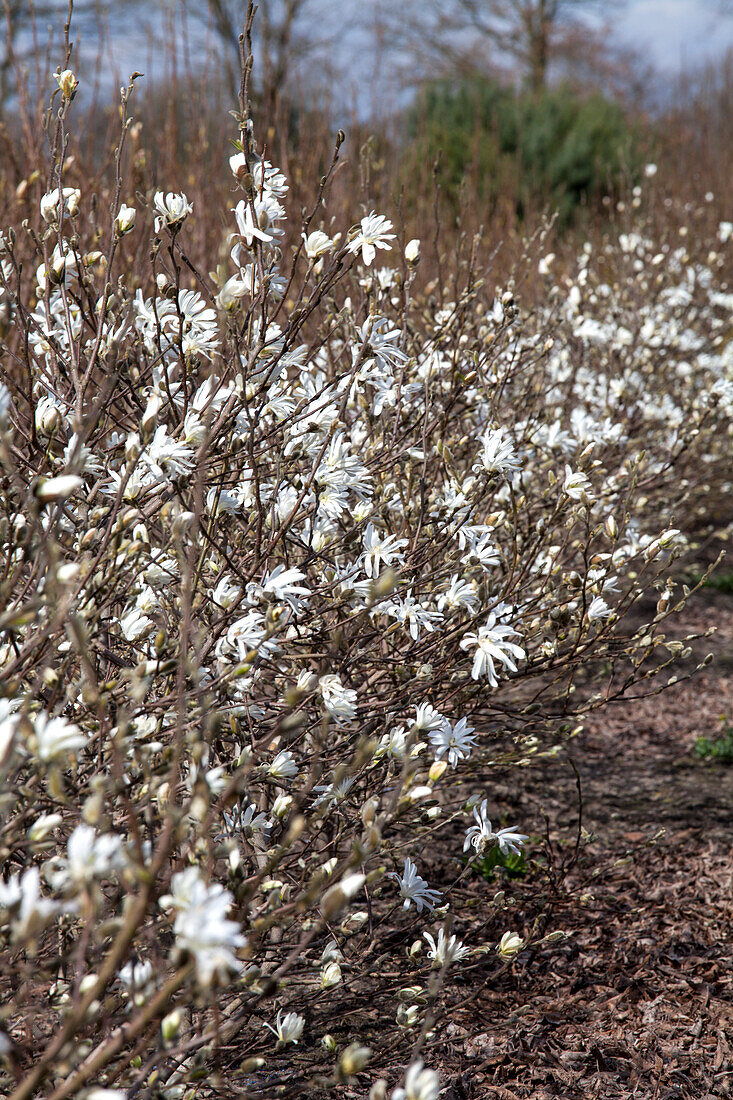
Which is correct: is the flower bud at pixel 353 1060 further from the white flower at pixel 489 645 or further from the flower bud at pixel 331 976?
the white flower at pixel 489 645

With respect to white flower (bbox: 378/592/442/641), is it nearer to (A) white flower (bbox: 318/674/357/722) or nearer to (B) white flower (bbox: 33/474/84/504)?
(A) white flower (bbox: 318/674/357/722)

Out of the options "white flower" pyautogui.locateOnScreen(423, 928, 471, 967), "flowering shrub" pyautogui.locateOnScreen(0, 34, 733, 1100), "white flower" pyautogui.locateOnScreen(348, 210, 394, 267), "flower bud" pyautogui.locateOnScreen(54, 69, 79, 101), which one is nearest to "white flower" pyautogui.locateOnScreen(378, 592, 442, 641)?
"flowering shrub" pyautogui.locateOnScreen(0, 34, 733, 1100)

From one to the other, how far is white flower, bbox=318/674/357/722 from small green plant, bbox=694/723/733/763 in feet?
8.45

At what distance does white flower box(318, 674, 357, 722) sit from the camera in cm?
154

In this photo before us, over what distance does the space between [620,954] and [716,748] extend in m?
1.40

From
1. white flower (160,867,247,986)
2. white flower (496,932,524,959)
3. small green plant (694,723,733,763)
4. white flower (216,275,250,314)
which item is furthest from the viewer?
small green plant (694,723,733,763)

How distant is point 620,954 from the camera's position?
8.21 ft

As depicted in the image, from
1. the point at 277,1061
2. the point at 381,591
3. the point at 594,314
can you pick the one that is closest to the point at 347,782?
the point at 381,591

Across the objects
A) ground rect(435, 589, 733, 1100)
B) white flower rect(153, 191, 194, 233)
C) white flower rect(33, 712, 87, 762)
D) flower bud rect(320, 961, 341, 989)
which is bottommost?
ground rect(435, 589, 733, 1100)

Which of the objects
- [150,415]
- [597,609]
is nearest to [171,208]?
[150,415]

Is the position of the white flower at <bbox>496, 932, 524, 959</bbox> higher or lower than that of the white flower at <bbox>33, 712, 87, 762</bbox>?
lower

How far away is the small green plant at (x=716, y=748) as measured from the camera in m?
3.61

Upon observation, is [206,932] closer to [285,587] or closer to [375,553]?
[285,587]

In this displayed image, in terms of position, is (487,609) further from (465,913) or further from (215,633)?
(465,913)
